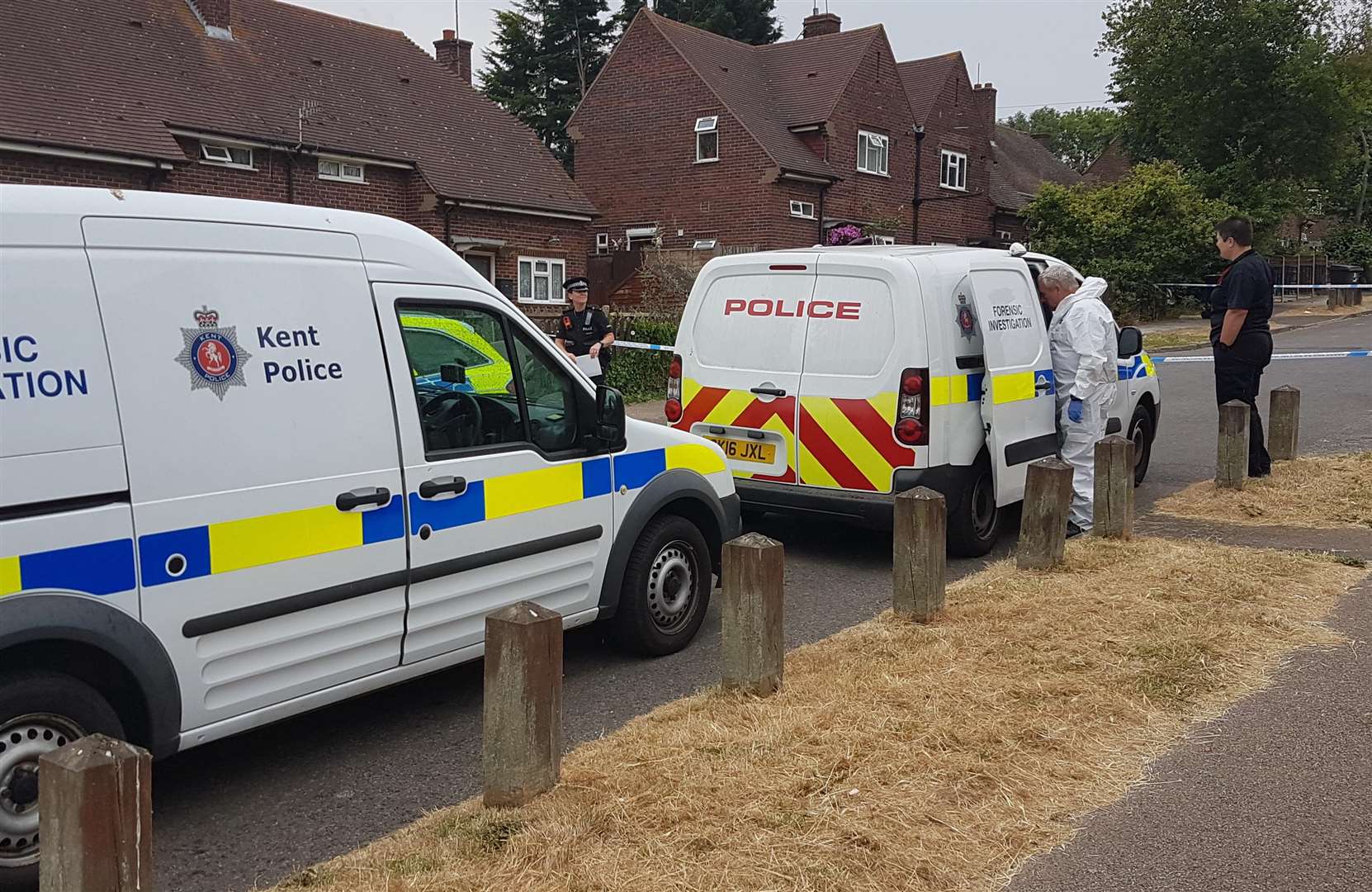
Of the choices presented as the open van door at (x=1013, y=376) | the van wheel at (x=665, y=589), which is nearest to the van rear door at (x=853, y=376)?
the open van door at (x=1013, y=376)

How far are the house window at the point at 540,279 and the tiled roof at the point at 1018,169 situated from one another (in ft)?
67.9

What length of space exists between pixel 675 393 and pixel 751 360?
0.70 m

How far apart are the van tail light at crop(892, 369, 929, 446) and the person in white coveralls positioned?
4.94 ft

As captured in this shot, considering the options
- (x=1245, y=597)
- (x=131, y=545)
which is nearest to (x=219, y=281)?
(x=131, y=545)

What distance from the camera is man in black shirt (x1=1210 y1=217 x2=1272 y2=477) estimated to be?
8805 mm

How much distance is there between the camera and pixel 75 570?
133 inches

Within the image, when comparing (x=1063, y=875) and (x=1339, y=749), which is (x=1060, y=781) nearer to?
(x=1063, y=875)

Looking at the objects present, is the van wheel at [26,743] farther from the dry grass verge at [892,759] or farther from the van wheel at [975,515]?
the van wheel at [975,515]

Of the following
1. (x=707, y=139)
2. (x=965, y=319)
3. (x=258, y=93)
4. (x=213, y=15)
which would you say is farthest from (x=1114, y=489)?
(x=707, y=139)

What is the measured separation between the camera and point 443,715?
496 cm

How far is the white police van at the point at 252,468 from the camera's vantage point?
3.35 m

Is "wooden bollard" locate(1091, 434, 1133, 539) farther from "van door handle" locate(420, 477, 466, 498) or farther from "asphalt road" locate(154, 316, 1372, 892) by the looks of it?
"van door handle" locate(420, 477, 466, 498)

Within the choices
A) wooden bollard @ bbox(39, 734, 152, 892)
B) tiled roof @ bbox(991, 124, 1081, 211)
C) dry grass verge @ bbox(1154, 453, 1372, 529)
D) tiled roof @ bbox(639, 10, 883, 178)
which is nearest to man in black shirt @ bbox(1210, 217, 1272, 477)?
dry grass verge @ bbox(1154, 453, 1372, 529)

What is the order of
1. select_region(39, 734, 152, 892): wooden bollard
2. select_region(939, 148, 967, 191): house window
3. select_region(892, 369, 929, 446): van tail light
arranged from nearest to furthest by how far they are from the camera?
select_region(39, 734, 152, 892): wooden bollard < select_region(892, 369, 929, 446): van tail light < select_region(939, 148, 967, 191): house window
